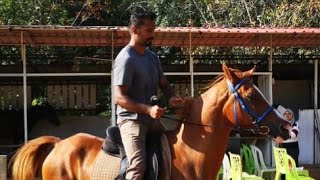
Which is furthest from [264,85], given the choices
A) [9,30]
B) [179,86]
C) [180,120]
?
[180,120]

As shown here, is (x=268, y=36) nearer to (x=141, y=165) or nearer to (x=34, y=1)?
(x=141, y=165)

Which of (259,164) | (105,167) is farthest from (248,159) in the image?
(105,167)

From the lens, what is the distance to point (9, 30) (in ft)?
28.4

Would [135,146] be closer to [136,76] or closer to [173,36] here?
[136,76]

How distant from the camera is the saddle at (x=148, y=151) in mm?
4191

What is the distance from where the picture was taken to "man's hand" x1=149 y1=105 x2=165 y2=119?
3955 mm

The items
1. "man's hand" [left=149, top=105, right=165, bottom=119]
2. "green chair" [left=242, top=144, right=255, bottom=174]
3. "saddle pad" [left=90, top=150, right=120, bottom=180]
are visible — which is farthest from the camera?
"green chair" [left=242, top=144, right=255, bottom=174]

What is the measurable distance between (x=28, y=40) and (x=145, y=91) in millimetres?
6339

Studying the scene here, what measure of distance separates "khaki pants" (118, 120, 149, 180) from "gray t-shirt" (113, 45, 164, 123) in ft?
0.23

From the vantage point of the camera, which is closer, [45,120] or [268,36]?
[268,36]

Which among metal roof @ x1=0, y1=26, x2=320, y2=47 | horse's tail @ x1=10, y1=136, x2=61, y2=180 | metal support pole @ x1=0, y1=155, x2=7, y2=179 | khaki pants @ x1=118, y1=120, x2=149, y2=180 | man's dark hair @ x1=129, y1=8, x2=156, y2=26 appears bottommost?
metal support pole @ x1=0, y1=155, x2=7, y2=179

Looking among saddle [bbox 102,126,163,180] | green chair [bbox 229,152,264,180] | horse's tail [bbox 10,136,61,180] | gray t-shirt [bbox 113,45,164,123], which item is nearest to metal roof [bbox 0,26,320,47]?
green chair [bbox 229,152,264,180]

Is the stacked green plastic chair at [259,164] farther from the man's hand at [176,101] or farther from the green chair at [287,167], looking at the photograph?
the man's hand at [176,101]

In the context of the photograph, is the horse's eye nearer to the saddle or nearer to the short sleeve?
the saddle
